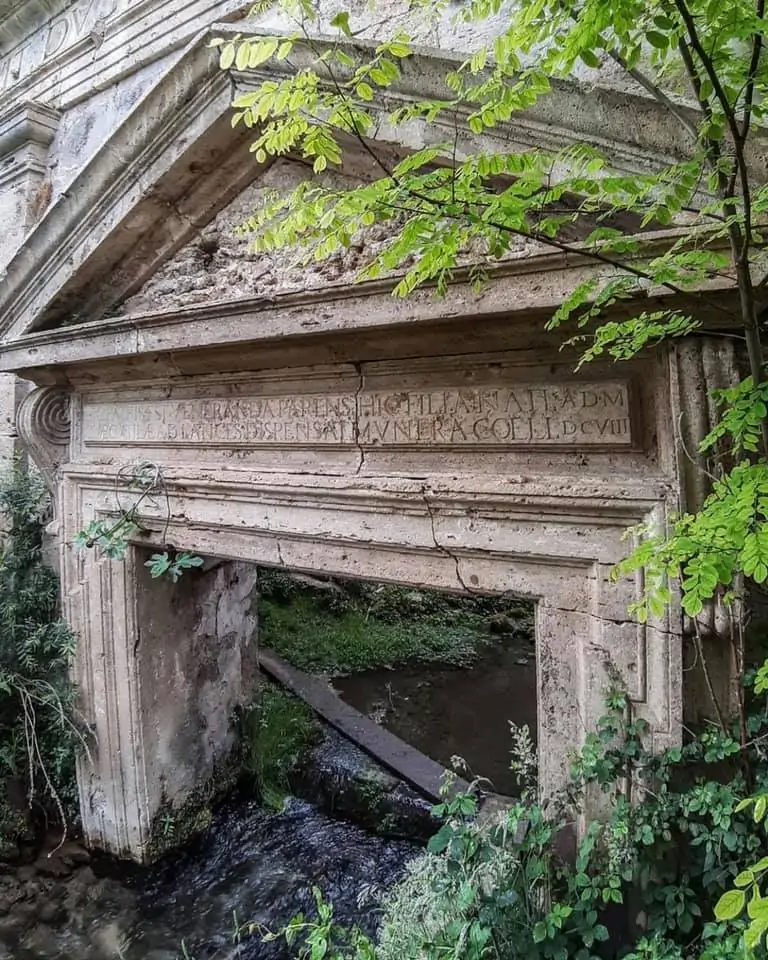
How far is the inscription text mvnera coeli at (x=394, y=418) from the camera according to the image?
2.05 m

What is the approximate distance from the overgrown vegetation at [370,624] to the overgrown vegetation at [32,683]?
3.15 metres

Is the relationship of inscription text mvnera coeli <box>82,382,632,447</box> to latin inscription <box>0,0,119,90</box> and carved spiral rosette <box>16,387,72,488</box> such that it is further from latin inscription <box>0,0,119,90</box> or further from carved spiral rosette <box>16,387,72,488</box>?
latin inscription <box>0,0,119,90</box>

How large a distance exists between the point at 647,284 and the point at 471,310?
0.53 m

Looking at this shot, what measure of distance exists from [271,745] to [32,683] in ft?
5.36

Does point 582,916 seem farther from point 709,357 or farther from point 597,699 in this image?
point 709,357

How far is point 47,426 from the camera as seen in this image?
11.4ft

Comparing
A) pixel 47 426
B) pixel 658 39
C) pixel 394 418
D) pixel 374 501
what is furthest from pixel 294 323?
pixel 47 426

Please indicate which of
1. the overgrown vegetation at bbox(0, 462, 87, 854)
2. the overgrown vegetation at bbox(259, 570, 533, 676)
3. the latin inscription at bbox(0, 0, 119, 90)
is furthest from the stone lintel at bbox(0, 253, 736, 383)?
the overgrown vegetation at bbox(259, 570, 533, 676)

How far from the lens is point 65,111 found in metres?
3.90

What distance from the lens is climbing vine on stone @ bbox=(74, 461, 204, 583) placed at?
3033 millimetres

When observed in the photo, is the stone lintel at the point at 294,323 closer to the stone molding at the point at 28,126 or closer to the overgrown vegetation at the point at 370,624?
the stone molding at the point at 28,126

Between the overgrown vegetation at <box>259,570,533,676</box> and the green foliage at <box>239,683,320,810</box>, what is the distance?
6.34ft

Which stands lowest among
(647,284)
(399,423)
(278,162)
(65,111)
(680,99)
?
(399,423)

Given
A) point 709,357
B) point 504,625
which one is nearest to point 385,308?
point 709,357
